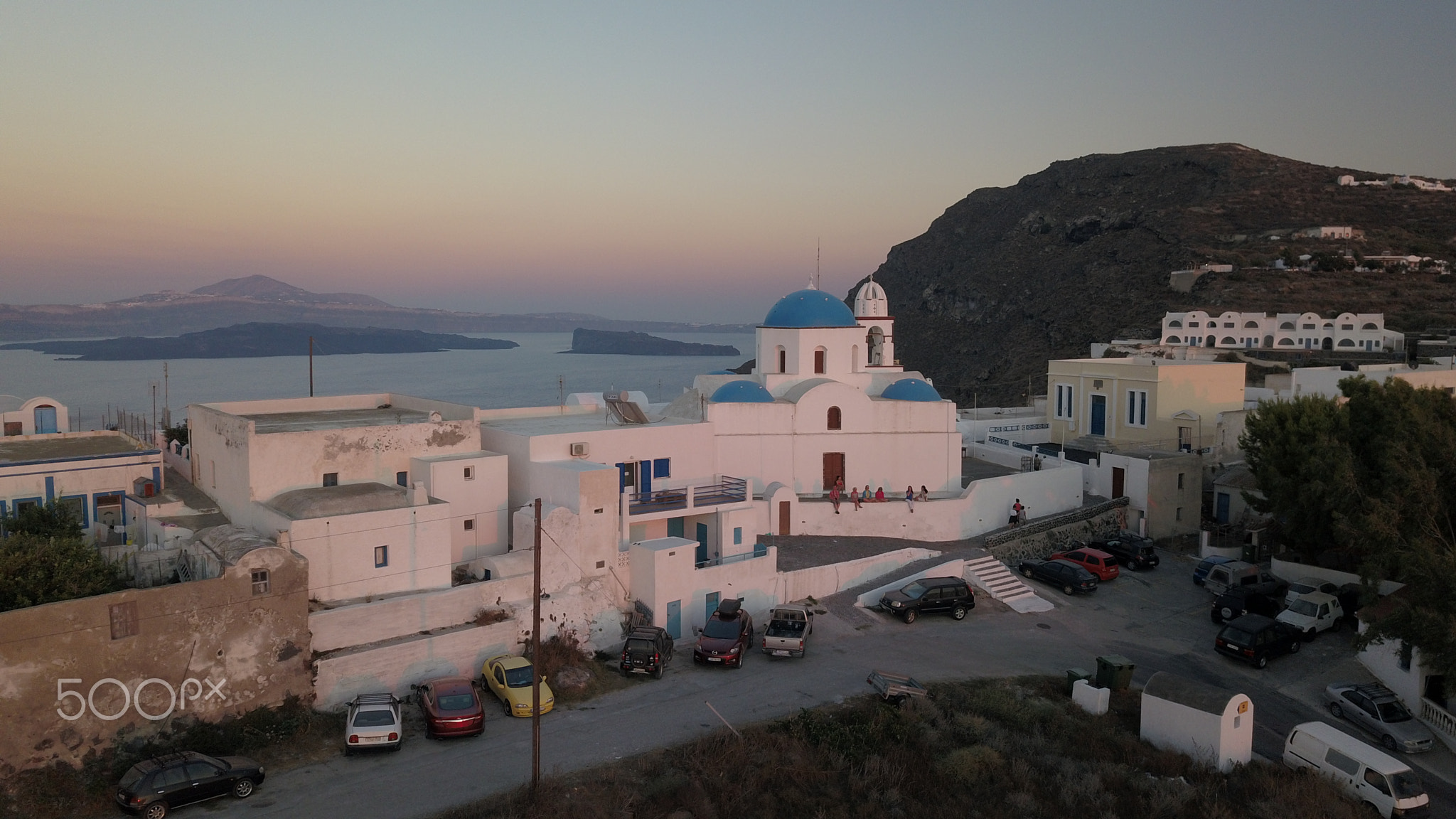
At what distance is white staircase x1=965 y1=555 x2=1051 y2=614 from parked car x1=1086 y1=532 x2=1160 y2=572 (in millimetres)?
4305

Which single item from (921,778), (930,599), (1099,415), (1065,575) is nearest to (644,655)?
(921,778)

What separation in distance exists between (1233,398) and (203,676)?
3638 cm

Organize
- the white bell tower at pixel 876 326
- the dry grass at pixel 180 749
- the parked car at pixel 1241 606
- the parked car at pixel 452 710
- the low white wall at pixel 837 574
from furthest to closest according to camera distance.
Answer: the white bell tower at pixel 876 326
the low white wall at pixel 837 574
the parked car at pixel 1241 606
the parked car at pixel 452 710
the dry grass at pixel 180 749

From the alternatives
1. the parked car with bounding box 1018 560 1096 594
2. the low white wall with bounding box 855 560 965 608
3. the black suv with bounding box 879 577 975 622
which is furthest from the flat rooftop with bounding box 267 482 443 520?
the parked car with bounding box 1018 560 1096 594

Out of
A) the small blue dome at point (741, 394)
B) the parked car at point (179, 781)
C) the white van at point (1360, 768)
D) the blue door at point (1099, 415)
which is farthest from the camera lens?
the blue door at point (1099, 415)

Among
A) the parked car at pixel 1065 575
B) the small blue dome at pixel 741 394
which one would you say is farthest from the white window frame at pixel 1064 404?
the small blue dome at pixel 741 394

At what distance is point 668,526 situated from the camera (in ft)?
81.1

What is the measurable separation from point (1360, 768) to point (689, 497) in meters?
14.9

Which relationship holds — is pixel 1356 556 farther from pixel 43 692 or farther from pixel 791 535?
pixel 43 692

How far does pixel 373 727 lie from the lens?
A: 50.5 feet

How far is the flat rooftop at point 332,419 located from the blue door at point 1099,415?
2682 cm

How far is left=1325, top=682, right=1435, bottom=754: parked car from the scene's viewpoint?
1728 cm

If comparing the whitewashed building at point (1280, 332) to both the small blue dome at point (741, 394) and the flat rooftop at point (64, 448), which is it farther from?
the flat rooftop at point (64, 448)

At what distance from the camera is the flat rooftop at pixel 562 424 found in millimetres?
24969
